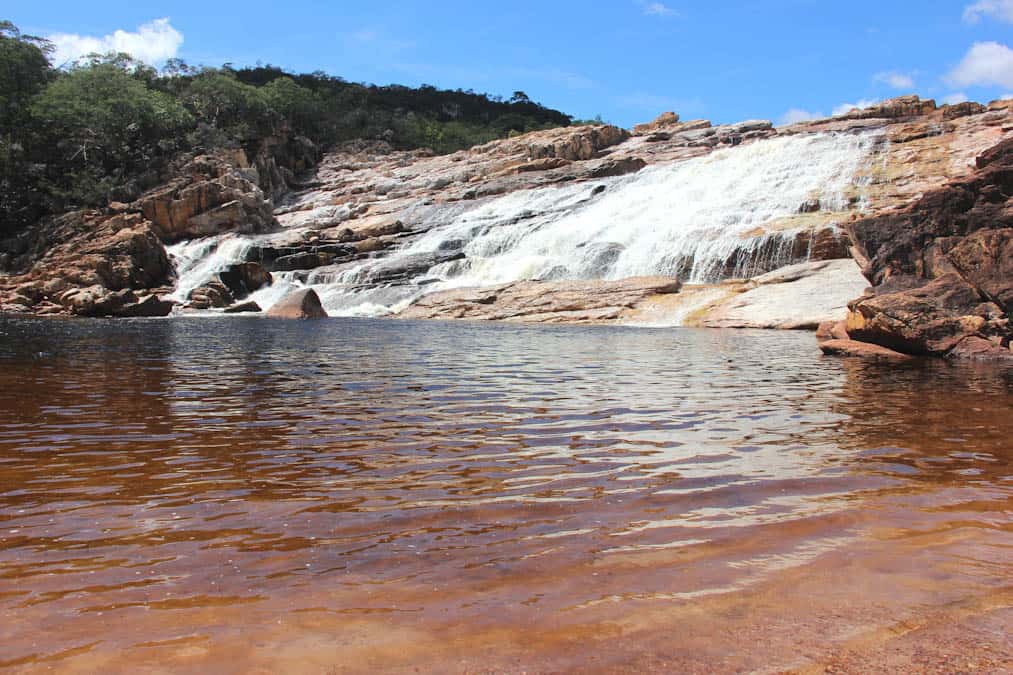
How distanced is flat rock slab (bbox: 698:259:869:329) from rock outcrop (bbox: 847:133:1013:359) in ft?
21.8

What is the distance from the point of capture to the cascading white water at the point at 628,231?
29.1 meters

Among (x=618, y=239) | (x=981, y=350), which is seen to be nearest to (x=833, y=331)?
(x=981, y=350)

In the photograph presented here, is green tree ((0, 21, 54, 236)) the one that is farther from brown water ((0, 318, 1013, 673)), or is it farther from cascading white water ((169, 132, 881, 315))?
brown water ((0, 318, 1013, 673))

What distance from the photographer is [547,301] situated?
27953 millimetres

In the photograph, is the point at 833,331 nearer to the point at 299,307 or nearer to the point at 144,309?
the point at 299,307

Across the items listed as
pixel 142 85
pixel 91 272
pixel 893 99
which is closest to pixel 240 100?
pixel 142 85

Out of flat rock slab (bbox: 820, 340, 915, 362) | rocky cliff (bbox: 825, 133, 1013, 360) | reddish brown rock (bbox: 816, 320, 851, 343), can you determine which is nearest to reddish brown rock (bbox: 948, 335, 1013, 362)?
rocky cliff (bbox: 825, 133, 1013, 360)

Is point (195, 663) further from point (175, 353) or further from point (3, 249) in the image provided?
point (3, 249)

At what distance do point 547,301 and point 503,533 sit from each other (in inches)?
972

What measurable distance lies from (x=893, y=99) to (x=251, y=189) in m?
46.2

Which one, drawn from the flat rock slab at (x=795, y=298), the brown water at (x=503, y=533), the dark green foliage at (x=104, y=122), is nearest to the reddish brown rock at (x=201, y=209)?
the dark green foliage at (x=104, y=122)

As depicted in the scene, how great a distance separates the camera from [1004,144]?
1473cm

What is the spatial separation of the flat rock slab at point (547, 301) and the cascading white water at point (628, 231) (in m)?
1.67

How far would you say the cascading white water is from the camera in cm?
2909
